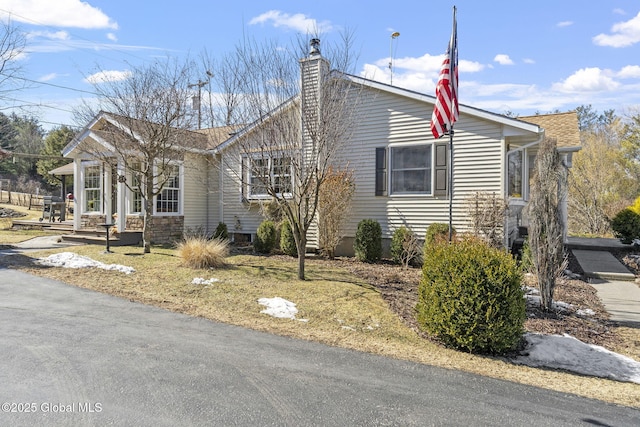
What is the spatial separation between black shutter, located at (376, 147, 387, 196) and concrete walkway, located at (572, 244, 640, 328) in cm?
550

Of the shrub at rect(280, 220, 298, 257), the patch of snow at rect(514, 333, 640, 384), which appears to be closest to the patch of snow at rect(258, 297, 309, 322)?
the patch of snow at rect(514, 333, 640, 384)

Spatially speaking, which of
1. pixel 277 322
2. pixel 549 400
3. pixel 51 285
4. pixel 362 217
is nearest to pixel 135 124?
pixel 51 285

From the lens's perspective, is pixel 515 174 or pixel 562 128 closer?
pixel 515 174

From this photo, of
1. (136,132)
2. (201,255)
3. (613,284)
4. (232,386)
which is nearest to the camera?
(232,386)

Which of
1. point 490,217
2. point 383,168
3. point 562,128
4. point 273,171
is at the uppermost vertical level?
point 562,128

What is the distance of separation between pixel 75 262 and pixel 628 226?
1633 cm

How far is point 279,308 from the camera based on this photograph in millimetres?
6156

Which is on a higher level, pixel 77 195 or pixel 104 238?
pixel 77 195

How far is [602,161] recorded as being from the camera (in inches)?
827

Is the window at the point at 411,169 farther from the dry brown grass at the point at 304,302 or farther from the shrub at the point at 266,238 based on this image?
the shrub at the point at 266,238

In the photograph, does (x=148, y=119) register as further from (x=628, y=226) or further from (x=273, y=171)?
(x=628, y=226)

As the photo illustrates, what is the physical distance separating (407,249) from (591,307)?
4.06 metres

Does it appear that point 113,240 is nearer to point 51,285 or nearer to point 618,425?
point 51,285

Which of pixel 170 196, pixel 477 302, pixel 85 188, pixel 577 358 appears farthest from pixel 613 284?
pixel 85 188
